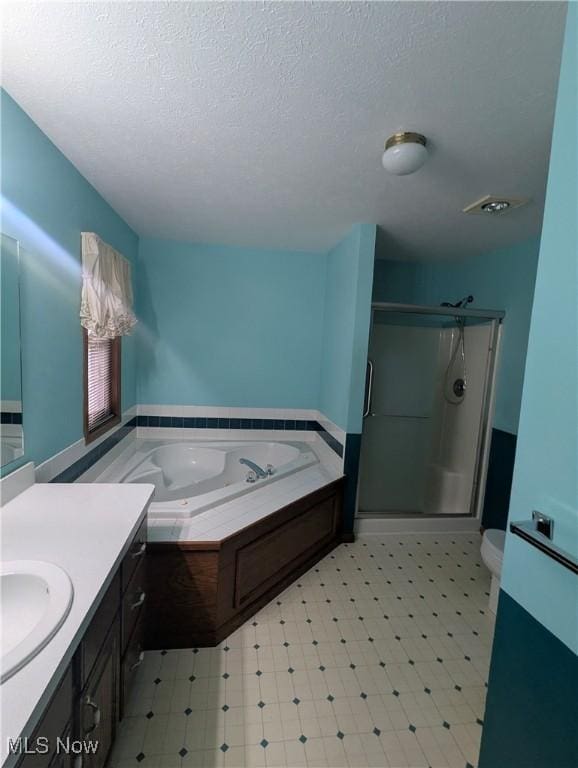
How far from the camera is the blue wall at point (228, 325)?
309 centimetres

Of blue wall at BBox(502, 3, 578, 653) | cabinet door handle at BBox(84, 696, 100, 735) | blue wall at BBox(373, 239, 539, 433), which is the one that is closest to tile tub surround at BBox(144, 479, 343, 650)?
cabinet door handle at BBox(84, 696, 100, 735)

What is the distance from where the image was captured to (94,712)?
0.94 meters

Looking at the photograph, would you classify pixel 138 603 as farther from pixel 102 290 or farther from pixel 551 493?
pixel 102 290

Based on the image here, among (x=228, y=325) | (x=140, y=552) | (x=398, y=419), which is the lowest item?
(x=140, y=552)

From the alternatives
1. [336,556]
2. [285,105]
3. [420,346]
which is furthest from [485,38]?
[336,556]

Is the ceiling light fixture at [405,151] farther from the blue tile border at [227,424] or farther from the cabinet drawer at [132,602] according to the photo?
the cabinet drawer at [132,602]

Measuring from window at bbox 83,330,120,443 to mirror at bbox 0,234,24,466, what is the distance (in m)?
0.57

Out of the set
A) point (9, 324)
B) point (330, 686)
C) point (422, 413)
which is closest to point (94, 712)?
point (330, 686)

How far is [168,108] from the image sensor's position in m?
1.31

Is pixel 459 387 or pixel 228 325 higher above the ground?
pixel 228 325

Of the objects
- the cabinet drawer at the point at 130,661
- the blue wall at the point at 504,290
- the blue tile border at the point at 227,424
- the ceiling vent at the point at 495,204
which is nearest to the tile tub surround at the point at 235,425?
the blue tile border at the point at 227,424

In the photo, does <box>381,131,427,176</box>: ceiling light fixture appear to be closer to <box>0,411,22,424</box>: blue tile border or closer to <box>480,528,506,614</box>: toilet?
<box>0,411,22,424</box>: blue tile border

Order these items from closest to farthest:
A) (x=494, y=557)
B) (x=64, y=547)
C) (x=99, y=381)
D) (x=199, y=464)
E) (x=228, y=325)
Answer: (x=64, y=547) → (x=494, y=557) → (x=99, y=381) → (x=199, y=464) → (x=228, y=325)

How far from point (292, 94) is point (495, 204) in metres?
1.39
